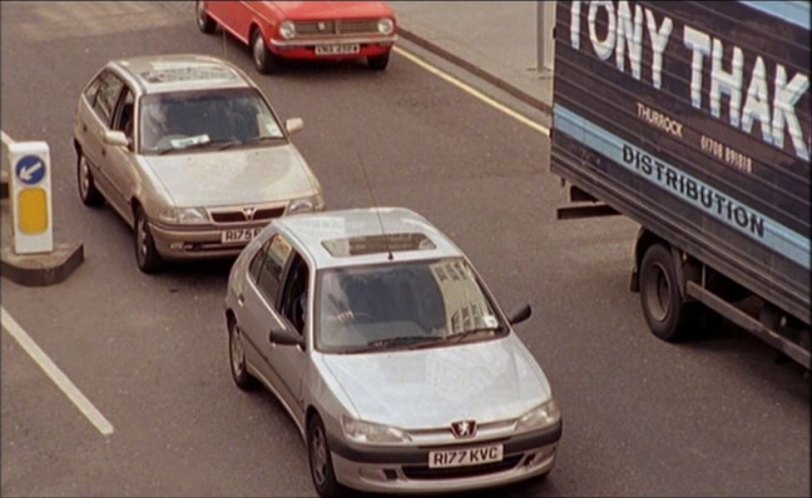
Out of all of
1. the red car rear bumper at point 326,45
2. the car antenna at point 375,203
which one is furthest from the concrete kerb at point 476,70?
the car antenna at point 375,203

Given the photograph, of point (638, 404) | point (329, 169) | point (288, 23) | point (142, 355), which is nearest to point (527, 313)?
point (638, 404)

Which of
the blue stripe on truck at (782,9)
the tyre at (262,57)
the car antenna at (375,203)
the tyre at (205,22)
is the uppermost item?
the blue stripe on truck at (782,9)

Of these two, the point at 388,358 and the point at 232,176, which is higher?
the point at 388,358

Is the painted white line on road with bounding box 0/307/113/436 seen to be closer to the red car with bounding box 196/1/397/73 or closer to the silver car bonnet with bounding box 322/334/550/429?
the silver car bonnet with bounding box 322/334/550/429

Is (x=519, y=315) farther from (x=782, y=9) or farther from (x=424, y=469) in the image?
(x=782, y=9)

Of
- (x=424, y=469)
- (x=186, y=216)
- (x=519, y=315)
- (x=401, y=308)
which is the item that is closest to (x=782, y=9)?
(x=519, y=315)

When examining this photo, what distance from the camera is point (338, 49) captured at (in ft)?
78.4

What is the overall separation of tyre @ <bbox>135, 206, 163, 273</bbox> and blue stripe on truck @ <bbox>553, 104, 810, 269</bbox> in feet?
11.4

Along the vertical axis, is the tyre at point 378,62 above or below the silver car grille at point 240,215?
below

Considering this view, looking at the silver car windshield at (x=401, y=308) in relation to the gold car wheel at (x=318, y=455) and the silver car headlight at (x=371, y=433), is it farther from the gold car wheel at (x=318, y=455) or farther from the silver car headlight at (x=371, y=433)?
the silver car headlight at (x=371, y=433)

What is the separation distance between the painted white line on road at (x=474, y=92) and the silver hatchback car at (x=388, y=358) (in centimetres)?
775

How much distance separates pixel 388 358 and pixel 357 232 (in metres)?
1.54

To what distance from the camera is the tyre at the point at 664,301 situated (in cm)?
1476

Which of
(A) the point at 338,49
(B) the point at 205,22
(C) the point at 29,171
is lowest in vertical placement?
(B) the point at 205,22
